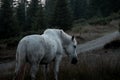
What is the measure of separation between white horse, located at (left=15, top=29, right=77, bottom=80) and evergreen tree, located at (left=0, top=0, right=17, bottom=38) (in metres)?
38.1

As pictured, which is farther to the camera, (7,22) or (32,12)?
(32,12)

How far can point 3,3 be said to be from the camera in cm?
5066

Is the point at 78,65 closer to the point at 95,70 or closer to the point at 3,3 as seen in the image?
the point at 95,70

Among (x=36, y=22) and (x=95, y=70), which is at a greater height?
(x=95, y=70)

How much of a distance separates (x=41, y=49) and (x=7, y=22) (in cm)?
4124

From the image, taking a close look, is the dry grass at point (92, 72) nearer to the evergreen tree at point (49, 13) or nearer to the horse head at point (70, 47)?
the horse head at point (70, 47)

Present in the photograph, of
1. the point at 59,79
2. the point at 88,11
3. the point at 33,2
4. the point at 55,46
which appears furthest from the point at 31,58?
Answer: the point at 88,11

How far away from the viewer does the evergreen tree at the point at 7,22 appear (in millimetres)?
47312

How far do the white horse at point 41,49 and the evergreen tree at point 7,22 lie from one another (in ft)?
125

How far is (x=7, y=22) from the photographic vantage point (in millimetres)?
48094

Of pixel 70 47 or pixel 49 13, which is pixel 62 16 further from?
pixel 70 47

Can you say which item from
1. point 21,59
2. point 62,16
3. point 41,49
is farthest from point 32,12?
point 21,59

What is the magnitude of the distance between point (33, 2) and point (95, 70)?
56.1 m

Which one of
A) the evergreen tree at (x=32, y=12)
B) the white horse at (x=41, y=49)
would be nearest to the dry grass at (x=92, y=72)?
the white horse at (x=41, y=49)
